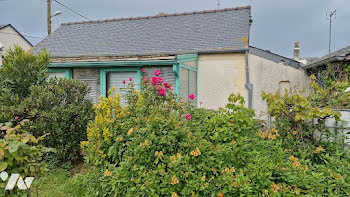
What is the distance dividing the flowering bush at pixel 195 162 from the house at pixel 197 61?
10.9ft

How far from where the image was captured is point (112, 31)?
10664 mm

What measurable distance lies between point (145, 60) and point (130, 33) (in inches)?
168

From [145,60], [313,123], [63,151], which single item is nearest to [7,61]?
[63,151]

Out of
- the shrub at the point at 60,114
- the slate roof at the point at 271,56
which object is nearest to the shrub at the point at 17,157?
the shrub at the point at 60,114

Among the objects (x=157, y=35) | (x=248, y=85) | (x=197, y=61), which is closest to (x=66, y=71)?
(x=157, y=35)

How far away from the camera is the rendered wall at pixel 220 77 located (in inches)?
290

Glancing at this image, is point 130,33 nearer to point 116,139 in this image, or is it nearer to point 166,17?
point 166,17

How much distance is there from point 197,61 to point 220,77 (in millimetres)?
919

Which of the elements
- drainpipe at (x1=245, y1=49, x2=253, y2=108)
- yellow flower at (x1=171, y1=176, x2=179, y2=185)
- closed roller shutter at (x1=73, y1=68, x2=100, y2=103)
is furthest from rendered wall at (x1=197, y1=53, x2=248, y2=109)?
yellow flower at (x1=171, y1=176, x2=179, y2=185)

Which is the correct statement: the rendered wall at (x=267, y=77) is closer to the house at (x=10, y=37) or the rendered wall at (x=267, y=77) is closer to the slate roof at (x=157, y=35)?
the slate roof at (x=157, y=35)

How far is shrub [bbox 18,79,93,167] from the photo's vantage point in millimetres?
4492

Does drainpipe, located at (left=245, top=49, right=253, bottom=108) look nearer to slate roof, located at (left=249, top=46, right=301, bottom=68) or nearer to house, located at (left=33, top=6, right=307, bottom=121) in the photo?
house, located at (left=33, top=6, right=307, bottom=121)

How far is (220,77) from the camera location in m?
7.57

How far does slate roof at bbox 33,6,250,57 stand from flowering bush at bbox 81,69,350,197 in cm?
490
